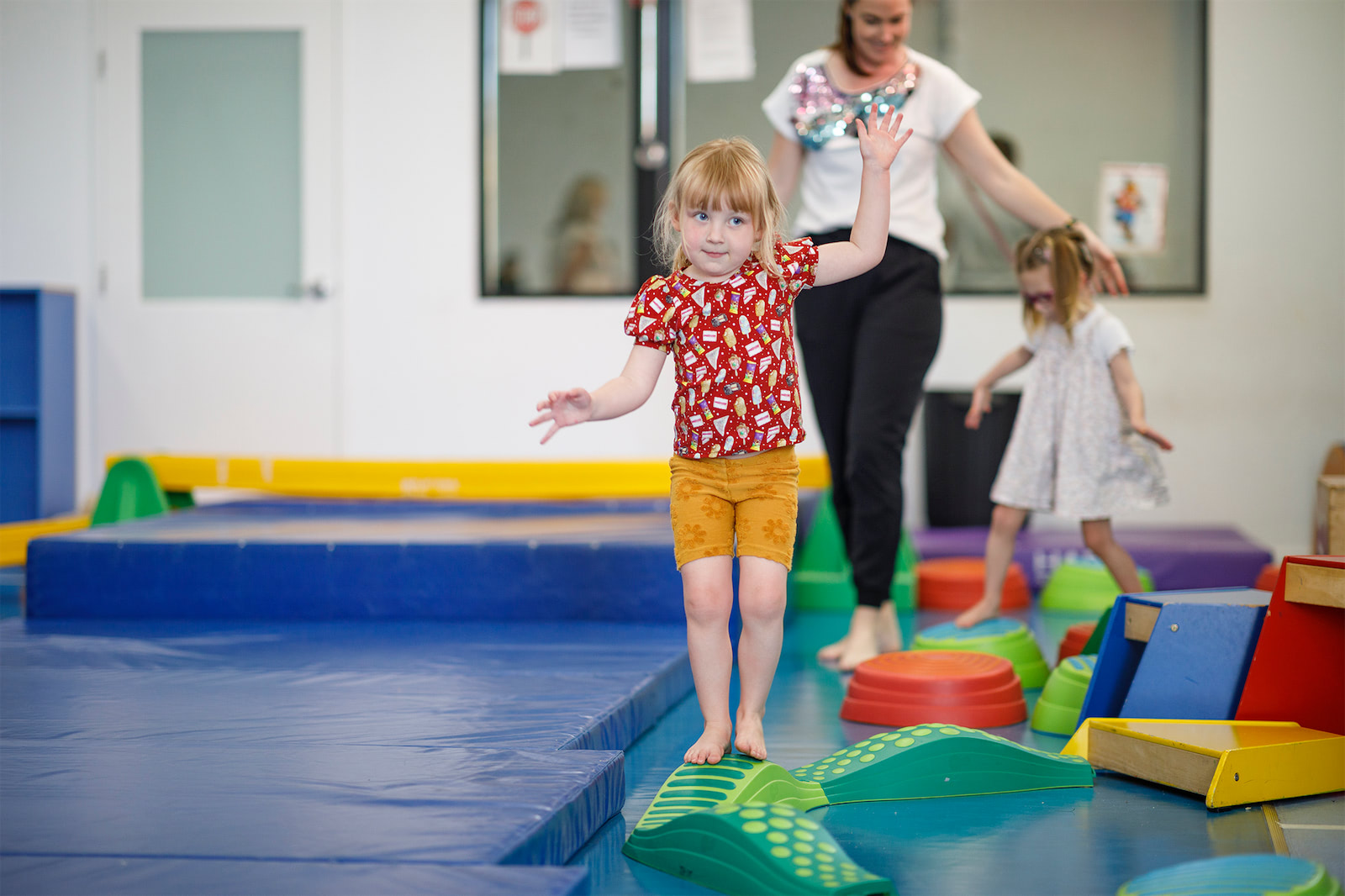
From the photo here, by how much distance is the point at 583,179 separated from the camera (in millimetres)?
5672

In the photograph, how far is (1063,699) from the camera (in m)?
2.34

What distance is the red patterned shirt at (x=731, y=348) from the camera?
194 cm

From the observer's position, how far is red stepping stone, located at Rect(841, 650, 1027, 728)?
2336 millimetres

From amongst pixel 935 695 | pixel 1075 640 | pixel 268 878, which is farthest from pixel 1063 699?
pixel 268 878

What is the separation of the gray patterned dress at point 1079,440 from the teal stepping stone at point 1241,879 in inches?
69.8

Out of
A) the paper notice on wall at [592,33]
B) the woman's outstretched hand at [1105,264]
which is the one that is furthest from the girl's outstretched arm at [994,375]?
the paper notice on wall at [592,33]

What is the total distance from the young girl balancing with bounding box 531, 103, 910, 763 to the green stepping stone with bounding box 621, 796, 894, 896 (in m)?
0.31

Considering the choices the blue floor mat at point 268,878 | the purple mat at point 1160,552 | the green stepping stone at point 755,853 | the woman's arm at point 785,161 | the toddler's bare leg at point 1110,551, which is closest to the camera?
the blue floor mat at point 268,878

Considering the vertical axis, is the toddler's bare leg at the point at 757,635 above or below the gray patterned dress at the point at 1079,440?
below

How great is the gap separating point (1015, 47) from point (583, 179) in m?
2.03

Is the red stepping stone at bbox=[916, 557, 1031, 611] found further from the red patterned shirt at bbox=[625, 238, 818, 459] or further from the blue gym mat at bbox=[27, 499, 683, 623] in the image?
the red patterned shirt at bbox=[625, 238, 818, 459]

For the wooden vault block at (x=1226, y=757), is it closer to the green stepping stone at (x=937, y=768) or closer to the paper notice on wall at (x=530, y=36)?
the green stepping stone at (x=937, y=768)

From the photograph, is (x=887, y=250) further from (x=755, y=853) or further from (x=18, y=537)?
(x=18, y=537)

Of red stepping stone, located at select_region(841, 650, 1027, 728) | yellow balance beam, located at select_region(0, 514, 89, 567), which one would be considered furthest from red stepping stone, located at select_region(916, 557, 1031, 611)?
yellow balance beam, located at select_region(0, 514, 89, 567)
